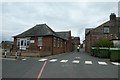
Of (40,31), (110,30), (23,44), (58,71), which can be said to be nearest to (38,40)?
(40,31)

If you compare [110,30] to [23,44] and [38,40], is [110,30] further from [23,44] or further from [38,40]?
[23,44]

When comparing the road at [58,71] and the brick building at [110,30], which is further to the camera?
the brick building at [110,30]

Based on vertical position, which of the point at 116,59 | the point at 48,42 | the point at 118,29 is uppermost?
the point at 118,29

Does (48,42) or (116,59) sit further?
(48,42)

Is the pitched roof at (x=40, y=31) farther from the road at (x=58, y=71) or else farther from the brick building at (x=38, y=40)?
the road at (x=58, y=71)

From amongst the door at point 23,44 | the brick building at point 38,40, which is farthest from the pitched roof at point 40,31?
the door at point 23,44

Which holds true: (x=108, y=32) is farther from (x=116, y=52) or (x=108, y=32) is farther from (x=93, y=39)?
(x=116, y=52)

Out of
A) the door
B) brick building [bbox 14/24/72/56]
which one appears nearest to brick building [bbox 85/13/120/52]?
brick building [bbox 14/24/72/56]

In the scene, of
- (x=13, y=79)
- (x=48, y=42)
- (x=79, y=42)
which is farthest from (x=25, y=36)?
(x=79, y=42)

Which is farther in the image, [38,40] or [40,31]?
[40,31]

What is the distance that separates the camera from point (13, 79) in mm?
8891

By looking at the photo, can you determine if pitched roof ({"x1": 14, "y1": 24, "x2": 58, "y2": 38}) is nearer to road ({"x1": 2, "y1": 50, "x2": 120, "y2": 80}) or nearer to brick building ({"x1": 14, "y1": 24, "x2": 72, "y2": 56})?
brick building ({"x1": 14, "y1": 24, "x2": 72, "y2": 56})

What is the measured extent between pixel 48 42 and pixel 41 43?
1.47m

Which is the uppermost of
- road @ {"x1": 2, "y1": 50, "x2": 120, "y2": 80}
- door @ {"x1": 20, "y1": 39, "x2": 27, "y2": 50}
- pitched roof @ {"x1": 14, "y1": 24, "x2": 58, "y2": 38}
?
pitched roof @ {"x1": 14, "y1": 24, "x2": 58, "y2": 38}
